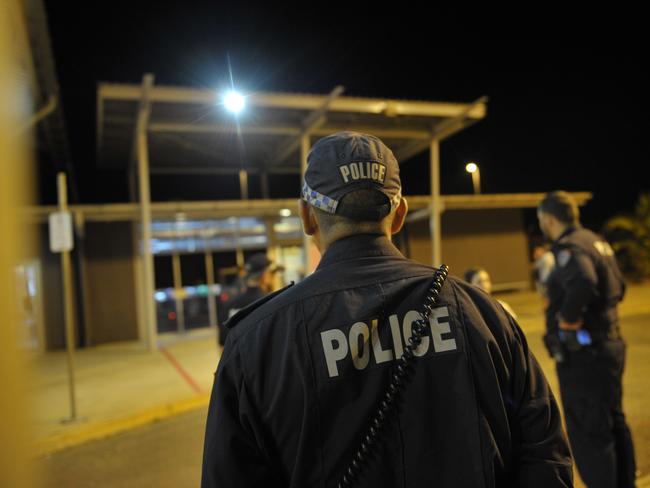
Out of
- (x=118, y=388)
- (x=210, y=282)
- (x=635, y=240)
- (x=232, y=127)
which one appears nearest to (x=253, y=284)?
(x=118, y=388)

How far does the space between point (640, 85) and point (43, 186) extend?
2280 cm

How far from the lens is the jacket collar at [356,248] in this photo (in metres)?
1.32

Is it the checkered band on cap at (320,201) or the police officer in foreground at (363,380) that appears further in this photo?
the checkered band on cap at (320,201)

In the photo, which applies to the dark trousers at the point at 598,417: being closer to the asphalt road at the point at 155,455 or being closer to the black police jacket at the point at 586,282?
the black police jacket at the point at 586,282

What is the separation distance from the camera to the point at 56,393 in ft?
24.4

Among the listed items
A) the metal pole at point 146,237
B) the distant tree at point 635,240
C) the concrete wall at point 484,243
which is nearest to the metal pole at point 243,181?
the metal pole at point 146,237

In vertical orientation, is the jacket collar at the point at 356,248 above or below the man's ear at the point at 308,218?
below

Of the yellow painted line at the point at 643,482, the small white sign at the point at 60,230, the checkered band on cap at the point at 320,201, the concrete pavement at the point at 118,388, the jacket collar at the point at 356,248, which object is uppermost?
the small white sign at the point at 60,230

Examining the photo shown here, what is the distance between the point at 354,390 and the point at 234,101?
890 centimetres

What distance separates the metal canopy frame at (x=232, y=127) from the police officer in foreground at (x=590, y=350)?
723cm

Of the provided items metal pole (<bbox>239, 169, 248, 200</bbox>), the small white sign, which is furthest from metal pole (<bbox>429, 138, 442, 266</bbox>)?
the small white sign

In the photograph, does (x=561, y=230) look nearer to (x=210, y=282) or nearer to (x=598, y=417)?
(x=598, y=417)

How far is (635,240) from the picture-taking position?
1853 centimetres

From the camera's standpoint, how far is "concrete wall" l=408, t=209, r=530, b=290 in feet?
51.1
